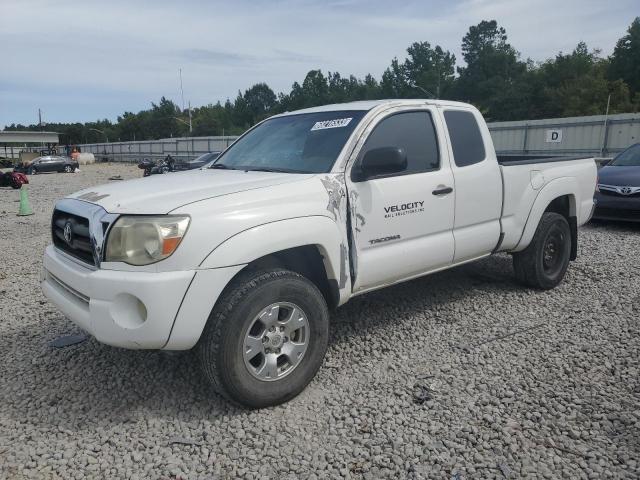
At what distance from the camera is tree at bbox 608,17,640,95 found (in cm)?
5828

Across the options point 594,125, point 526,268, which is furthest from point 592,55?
point 526,268

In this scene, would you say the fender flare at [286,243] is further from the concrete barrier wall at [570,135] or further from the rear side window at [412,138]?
the concrete barrier wall at [570,135]

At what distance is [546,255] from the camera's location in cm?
536

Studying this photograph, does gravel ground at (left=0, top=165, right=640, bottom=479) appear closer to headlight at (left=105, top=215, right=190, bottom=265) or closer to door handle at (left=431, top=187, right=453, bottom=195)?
headlight at (left=105, top=215, right=190, bottom=265)

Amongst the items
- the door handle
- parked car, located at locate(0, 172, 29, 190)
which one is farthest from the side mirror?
parked car, located at locate(0, 172, 29, 190)

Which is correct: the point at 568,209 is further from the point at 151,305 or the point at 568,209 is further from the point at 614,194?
the point at 151,305

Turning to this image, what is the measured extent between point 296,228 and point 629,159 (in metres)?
9.08

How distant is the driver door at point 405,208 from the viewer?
3562 millimetres

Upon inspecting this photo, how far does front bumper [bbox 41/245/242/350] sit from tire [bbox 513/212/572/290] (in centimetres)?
343

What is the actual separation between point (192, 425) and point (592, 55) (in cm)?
8407

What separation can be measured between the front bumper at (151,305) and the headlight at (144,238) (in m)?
0.09

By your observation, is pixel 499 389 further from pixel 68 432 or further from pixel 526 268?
pixel 68 432

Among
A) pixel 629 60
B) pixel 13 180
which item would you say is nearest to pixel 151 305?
pixel 13 180

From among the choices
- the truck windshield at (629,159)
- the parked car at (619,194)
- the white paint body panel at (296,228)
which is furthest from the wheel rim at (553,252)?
the truck windshield at (629,159)
